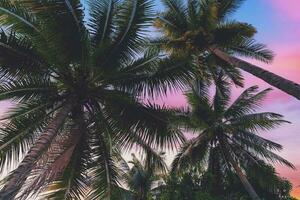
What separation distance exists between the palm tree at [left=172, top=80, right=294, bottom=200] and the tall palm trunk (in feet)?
44.4

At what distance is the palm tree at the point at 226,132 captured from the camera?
81.8ft

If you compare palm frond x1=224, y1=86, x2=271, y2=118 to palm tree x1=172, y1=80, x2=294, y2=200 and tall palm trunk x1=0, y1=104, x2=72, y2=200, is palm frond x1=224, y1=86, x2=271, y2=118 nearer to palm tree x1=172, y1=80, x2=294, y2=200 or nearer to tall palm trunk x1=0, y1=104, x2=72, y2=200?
palm tree x1=172, y1=80, x2=294, y2=200

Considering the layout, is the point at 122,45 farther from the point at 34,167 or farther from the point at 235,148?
the point at 235,148

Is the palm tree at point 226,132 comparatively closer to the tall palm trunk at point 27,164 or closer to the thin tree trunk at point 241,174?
the thin tree trunk at point 241,174

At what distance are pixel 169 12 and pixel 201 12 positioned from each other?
3.11 meters

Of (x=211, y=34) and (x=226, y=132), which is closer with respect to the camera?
(x=211, y=34)

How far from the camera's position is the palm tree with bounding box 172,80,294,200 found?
2492cm

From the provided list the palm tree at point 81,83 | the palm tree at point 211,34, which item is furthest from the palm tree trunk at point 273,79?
the palm tree at point 81,83

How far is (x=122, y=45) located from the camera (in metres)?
13.8

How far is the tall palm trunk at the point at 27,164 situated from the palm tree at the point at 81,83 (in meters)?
0.18

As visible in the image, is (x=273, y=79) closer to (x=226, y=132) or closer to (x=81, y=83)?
(x=81, y=83)

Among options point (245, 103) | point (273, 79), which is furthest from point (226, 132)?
point (273, 79)

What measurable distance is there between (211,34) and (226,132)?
33.7ft

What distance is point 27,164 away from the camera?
10.3m
